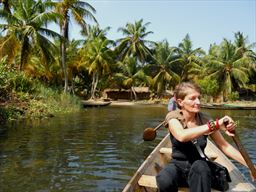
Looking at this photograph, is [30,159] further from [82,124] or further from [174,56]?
[174,56]

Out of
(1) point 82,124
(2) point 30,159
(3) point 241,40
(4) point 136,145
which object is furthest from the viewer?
(3) point 241,40

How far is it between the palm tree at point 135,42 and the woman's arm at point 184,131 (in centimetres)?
3992

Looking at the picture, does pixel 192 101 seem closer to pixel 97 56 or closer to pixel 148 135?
pixel 148 135

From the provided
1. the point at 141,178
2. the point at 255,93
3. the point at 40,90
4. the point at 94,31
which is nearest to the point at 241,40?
the point at 255,93

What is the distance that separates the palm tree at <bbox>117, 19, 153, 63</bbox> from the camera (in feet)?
143

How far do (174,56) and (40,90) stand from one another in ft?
77.7

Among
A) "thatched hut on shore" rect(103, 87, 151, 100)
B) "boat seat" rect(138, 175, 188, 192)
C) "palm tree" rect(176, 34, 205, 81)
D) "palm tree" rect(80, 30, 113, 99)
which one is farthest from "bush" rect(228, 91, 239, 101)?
"boat seat" rect(138, 175, 188, 192)

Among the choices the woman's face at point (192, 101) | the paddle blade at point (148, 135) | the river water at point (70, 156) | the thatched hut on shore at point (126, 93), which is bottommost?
the river water at point (70, 156)

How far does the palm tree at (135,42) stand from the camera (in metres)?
43.6

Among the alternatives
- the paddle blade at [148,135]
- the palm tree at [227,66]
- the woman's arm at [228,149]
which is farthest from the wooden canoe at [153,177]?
the palm tree at [227,66]

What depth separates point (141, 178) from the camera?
432 cm

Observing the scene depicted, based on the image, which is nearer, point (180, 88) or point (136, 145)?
point (180, 88)

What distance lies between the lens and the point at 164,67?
4247 centimetres

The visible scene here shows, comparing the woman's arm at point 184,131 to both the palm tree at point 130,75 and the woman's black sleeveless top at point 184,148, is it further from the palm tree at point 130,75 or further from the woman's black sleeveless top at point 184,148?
the palm tree at point 130,75
